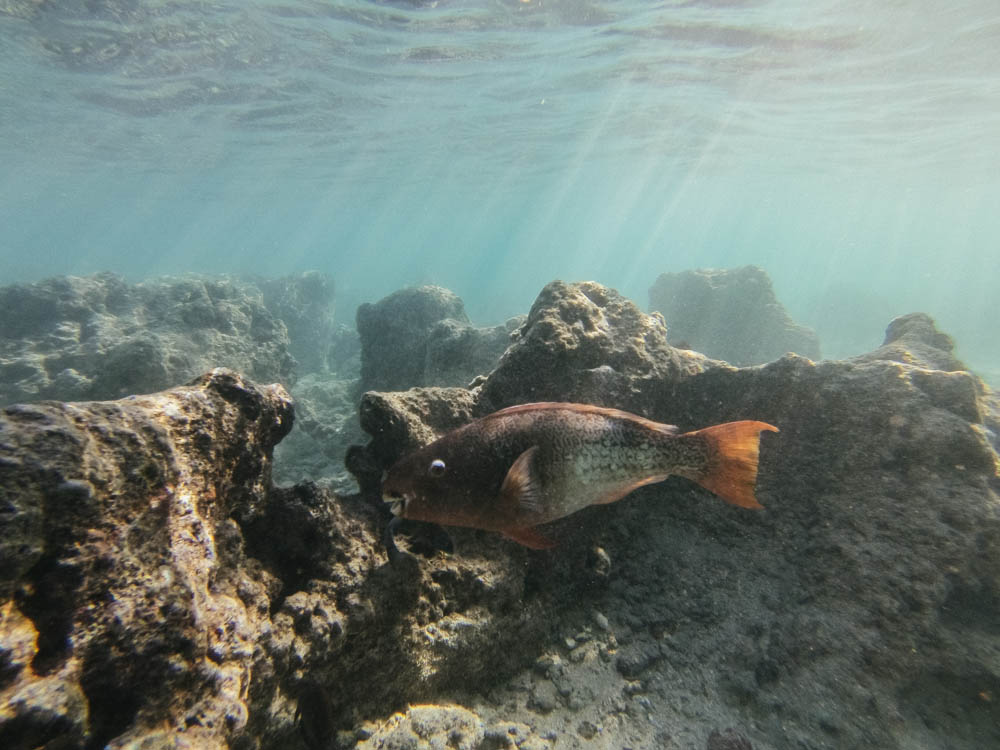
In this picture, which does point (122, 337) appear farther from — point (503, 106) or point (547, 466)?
point (503, 106)

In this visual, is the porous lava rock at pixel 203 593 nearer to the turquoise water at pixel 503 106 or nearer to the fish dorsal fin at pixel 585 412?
the fish dorsal fin at pixel 585 412

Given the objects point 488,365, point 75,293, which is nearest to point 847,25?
point 488,365

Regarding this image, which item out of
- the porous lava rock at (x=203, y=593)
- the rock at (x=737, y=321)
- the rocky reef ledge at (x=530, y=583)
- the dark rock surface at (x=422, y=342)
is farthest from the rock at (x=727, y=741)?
the rock at (x=737, y=321)

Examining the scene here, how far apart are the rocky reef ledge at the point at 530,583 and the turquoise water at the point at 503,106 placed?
16645 mm

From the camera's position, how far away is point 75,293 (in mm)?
10906

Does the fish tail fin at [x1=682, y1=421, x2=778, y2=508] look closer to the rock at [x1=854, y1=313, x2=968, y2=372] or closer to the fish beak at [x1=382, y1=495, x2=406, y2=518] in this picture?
the fish beak at [x1=382, y1=495, x2=406, y2=518]

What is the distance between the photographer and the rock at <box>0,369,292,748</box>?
120cm

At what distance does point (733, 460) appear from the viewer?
2.34 m

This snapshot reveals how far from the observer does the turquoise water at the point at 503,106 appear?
→ 1590 cm

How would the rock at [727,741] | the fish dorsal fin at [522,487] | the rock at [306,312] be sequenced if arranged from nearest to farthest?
the fish dorsal fin at [522,487] < the rock at [727,741] < the rock at [306,312]


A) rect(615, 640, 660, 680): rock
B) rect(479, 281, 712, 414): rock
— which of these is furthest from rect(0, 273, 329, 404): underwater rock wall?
rect(615, 640, 660, 680): rock

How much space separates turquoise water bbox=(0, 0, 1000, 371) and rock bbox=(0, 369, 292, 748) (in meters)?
18.2

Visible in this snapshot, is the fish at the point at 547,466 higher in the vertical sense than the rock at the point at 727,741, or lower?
higher

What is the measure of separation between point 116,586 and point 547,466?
5.43 ft
